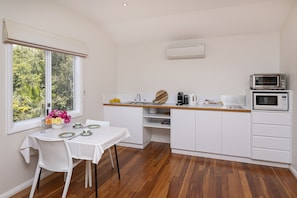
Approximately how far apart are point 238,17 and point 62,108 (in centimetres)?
327

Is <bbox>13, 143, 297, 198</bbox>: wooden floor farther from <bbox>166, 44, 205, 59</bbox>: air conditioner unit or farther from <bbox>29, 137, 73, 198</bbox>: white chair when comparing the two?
<bbox>166, 44, 205, 59</bbox>: air conditioner unit

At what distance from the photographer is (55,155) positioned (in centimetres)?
189

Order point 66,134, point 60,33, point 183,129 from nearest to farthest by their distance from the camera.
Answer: point 66,134, point 60,33, point 183,129

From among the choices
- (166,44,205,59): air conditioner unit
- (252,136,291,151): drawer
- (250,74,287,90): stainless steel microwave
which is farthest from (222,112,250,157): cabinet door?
(166,44,205,59): air conditioner unit

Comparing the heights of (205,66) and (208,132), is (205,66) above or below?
above

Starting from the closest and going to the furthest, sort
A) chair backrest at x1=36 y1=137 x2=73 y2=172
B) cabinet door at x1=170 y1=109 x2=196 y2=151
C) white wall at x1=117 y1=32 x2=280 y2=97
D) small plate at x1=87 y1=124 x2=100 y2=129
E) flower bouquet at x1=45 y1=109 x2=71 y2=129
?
chair backrest at x1=36 y1=137 x2=73 y2=172 → flower bouquet at x1=45 y1=109 x2=71 y2=129 → small plate at x1=87 y1=124 x2=100 y2=129 → cabinet door at x1=170 y1=109 x2=196 y2=151 → white wall at x1=117 y1=32 x2=280 y2=97

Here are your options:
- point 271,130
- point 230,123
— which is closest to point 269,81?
point 271,130

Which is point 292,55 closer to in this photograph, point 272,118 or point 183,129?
point 272,118

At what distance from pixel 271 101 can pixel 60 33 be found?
10.9ft

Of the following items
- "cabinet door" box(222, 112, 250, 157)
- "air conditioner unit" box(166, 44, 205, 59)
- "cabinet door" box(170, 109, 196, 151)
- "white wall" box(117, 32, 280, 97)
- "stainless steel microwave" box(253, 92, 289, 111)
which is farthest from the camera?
"air conditioner unit" box(166, 44, 205, 59)

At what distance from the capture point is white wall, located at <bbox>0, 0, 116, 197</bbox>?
81.4 inches

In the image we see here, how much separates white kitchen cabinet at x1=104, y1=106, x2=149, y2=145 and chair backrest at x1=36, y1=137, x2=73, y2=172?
6.27 feet

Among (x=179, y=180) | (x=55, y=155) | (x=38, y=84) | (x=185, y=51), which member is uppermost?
(x=185, y=51)

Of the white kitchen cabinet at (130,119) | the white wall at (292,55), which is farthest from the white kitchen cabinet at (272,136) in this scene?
the white kitchen cabinet at (130,119)
